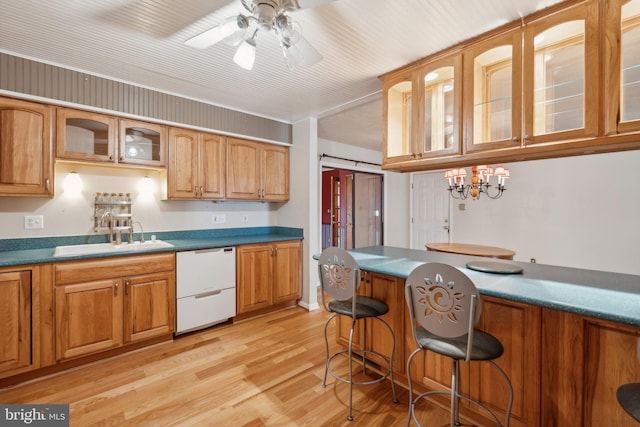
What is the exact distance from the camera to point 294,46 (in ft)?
5.42

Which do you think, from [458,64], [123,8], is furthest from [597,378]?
[123,8]

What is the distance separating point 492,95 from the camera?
Result: 187cm

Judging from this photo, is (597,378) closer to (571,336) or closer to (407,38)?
(571,336)

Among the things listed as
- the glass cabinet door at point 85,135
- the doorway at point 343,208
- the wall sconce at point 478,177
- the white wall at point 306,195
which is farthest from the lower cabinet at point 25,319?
the wall sconce at point 478,177

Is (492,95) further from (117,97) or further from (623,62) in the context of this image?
(117,97)

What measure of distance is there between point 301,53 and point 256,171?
6.48 ft

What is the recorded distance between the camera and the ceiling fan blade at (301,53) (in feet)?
5.40

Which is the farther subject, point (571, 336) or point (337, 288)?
point (337, 288)

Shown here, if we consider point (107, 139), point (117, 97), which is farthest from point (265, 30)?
point (107, 139)

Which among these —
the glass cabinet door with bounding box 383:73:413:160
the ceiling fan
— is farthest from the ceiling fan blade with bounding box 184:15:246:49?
the glass cabinet door with bounding box 383:73:413:160

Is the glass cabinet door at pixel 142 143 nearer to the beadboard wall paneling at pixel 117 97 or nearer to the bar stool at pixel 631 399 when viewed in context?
the beadboard wall paneling at pixel 117 97

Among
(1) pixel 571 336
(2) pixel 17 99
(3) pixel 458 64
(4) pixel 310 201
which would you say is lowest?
(1) pixel 571 336

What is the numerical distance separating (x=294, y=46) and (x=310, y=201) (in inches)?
81.7

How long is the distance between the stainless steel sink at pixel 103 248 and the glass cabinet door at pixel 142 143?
2.55 feet
